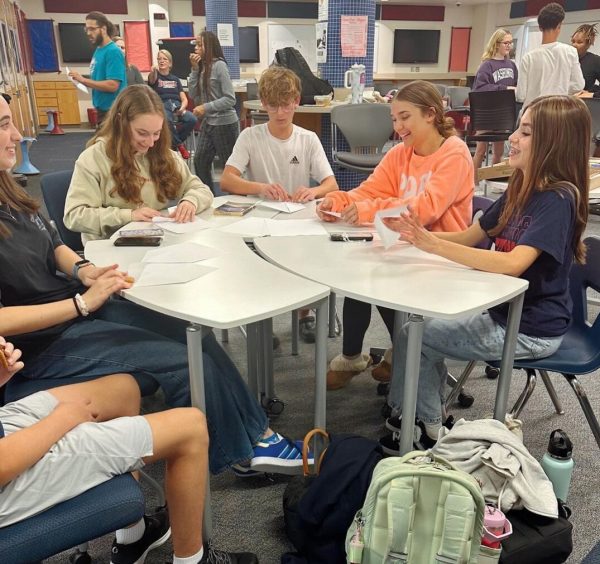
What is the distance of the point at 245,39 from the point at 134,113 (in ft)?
38.1

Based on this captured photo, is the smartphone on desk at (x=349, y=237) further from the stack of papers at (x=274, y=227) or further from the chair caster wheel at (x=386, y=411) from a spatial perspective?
the chair caster wheel at (x=386, y=411)

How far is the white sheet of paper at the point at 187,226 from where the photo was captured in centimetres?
Result: 207

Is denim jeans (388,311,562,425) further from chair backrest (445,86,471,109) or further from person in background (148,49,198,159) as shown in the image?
chair backrest (445,86,471,109)

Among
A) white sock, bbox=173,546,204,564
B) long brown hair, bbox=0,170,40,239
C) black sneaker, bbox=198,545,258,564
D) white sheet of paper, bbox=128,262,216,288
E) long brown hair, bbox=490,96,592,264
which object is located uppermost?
long brown hair, bbox=490,96,592,264

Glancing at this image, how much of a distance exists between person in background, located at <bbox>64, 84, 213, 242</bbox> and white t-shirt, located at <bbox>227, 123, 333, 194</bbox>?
1.59 ft

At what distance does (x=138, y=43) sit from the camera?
11.9 meters

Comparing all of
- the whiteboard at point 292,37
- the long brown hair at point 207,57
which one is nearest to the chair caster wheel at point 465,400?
the long brown hair at point 207,57

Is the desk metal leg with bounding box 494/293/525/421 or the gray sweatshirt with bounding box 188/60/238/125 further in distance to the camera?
the gray sweatshirt with bounding box 188/60/238/125

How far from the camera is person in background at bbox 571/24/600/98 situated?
5137 mm

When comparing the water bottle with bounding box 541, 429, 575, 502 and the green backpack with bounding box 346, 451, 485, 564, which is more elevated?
the green backpack with bounding box 346, 451, 485, 564

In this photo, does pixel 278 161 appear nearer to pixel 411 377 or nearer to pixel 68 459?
pixel 411 377

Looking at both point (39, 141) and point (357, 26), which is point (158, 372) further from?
point (39, 141)

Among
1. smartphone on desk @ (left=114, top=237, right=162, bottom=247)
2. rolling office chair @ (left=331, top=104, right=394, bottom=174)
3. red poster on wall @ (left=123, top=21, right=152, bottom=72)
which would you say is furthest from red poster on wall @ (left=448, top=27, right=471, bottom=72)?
smartphone on desk @ (left=114, top=237, right=162, bottom=247)

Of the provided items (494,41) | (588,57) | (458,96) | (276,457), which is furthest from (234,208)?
(458,96)
